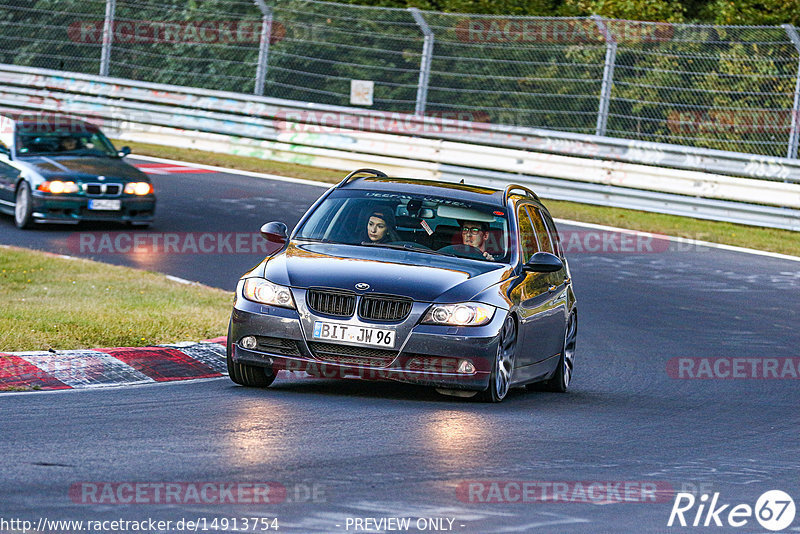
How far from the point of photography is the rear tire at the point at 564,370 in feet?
36.8

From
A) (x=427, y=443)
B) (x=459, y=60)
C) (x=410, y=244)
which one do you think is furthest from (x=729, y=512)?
(x=459, y=60)

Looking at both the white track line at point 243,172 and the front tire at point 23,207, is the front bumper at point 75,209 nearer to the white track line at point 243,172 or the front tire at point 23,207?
the front tire at point 23,207

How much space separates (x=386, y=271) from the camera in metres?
9.67

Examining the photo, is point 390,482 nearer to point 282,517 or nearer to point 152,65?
point 282,517

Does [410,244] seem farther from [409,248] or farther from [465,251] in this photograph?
[465,251]

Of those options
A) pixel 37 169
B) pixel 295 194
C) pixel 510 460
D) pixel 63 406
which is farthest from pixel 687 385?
pixel 295 194

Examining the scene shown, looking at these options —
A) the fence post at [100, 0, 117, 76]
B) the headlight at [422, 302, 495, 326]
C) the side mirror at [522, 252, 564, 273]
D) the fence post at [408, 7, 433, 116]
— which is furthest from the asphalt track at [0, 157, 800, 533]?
the fence post at [100, 0, 117, 76]

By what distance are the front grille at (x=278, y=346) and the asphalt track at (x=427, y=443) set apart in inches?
12.1

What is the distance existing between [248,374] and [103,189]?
970 cm

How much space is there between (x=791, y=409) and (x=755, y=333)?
3775 millimetres

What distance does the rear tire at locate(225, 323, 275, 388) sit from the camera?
989cm

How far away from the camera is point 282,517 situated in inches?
244

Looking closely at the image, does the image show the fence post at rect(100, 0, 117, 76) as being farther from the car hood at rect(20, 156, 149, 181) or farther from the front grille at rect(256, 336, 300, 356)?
the front grille at rect(256, 336, 300, 356)

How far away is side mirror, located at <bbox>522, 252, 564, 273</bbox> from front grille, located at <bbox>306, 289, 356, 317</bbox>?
1.58 metres
